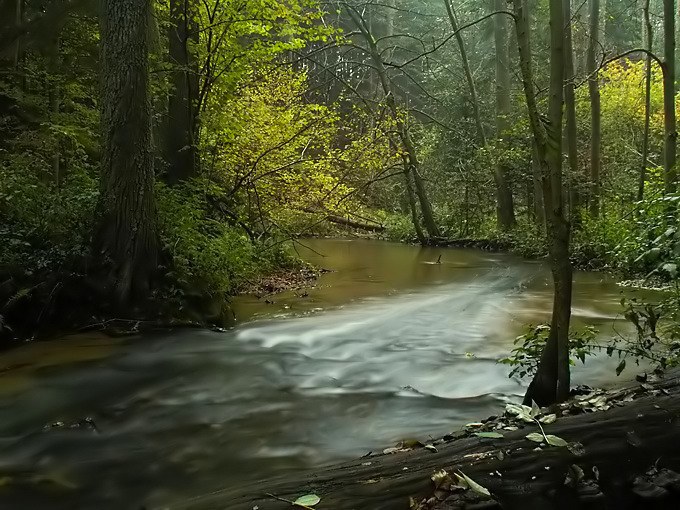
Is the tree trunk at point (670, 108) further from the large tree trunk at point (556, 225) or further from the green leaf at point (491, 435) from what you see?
the green leaf at point (491, 435)

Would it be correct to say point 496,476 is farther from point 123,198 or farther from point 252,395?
point 123,198

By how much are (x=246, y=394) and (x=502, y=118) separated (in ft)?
54.7

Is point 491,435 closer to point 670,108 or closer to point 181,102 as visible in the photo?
point 670,108

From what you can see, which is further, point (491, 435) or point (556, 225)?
point (556, 225)

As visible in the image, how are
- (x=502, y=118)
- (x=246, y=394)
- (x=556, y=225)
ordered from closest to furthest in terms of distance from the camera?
(x=556, y=225) → (x=246, y=394) → (x=502, y=118)

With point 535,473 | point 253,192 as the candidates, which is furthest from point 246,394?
point 253,192

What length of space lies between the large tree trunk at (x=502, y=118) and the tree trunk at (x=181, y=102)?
11365 millimetres

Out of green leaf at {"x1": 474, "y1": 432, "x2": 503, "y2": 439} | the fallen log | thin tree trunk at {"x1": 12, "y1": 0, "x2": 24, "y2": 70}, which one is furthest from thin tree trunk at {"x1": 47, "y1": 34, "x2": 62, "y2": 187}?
green leaf at {"x1": 474, "y1": 432, "x2": 503, "y2": 439}

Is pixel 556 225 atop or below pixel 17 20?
below

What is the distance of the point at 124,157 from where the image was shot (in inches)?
299

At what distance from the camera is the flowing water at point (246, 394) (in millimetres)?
3793

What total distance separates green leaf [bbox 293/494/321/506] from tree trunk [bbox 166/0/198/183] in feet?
31.5

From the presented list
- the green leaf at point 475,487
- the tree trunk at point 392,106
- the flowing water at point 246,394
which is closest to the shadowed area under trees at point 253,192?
the green leaf at point 475,487

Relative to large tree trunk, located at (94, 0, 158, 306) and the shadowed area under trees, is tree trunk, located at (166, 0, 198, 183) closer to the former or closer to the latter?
the shadowed area under trees
